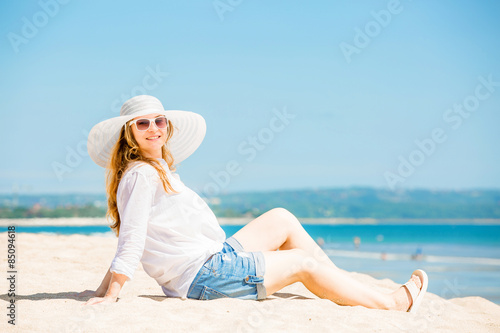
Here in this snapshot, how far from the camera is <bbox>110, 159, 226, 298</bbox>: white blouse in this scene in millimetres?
3084

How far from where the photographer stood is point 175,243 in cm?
325

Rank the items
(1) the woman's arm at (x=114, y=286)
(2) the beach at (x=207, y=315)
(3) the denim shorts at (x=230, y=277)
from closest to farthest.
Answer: (2) the beach at (x=207, y=315)
(1) the woman's arm at (x=114, y=286)
(3) the denim shorts at (x=230, y=277)

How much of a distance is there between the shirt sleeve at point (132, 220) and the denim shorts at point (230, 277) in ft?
1.48

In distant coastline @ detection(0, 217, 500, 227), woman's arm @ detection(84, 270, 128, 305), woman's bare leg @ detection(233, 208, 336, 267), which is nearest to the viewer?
woman's arm @ detection(84, 270, 128, 305)

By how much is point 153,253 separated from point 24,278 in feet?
6.28

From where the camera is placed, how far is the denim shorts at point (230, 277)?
3.27 m

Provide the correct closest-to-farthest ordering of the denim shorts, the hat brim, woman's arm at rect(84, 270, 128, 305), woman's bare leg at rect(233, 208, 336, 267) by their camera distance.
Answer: woman's arm at rect(84, 270, 128, 305) < the denim shorts < the hat brim < woman's bare leg at rect(233, 208, 336, 267)

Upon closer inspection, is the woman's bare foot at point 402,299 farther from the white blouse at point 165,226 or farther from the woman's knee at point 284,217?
the white blouse at point 165,226

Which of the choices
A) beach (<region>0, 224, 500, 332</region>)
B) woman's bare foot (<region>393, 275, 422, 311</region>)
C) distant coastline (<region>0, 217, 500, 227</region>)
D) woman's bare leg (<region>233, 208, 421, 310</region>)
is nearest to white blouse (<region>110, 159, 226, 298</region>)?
beach (<region>0, 224, 500, 332</region>)

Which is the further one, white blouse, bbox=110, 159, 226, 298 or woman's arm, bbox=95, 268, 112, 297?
woman's arm, bbox=95, 268, 112, 297

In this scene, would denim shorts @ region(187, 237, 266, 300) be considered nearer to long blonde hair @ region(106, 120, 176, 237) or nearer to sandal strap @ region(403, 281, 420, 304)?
long blonde hair @ region(106, 120, 176, 237)

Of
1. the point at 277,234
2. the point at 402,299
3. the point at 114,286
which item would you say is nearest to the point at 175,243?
the point at 114,286

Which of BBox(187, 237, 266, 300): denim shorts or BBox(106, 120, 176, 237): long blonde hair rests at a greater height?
BBox(106, 120, 176, 237): long blonde hair

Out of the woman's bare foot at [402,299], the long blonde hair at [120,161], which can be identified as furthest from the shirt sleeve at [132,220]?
the woman's bare foot at [402,299]
